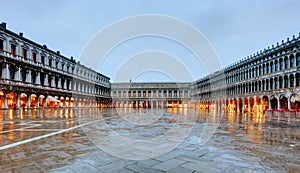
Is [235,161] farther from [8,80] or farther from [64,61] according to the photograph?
[64,61]

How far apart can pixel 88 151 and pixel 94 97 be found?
195ft

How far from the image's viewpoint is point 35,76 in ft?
115

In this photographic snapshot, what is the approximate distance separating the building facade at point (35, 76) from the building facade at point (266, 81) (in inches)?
1451

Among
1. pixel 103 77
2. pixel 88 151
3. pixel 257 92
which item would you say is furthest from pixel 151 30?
pixel 103 77

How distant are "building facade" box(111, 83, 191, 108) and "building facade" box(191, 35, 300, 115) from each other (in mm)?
27968

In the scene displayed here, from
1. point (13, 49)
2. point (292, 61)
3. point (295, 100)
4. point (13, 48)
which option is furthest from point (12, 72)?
point (292, 61)

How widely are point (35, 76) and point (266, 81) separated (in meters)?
44.7

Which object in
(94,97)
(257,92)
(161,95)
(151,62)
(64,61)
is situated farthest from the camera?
(161,95)

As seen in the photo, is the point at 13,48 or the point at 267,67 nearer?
the point at 13,48

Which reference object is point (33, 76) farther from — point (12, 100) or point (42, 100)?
point (12, 100)

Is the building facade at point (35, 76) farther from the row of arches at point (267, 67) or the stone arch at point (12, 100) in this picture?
the row of arches at point (267, 67)

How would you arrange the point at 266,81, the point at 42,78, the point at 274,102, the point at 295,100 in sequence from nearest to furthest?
the point at 295,100
the point at 42,78
the point at 274,102
the point at 266,81

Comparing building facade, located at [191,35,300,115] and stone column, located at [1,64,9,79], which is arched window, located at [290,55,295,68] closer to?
building facade, located at [191,35,300,115]

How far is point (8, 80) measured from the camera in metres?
28.3
